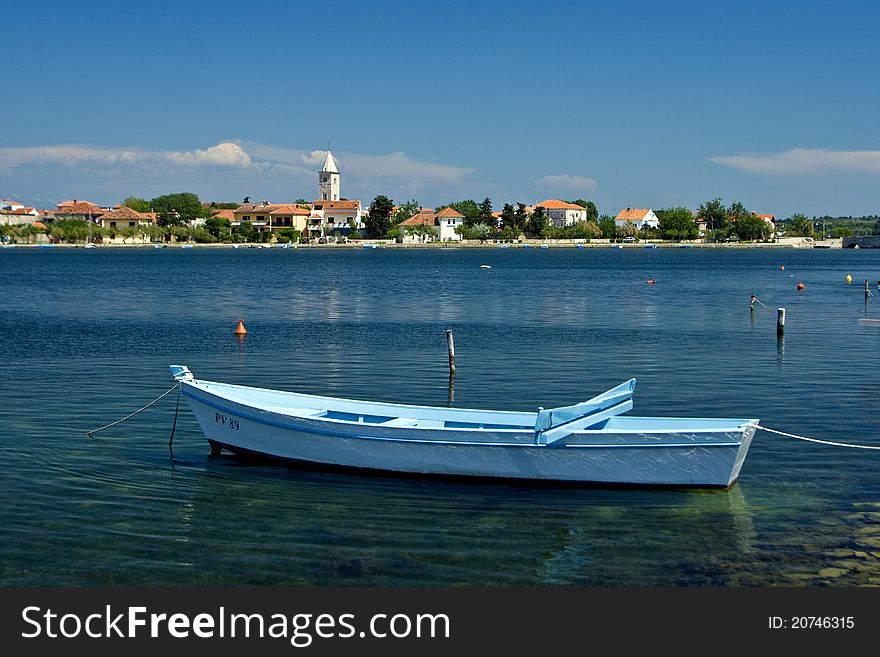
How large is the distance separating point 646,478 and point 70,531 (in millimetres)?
10867

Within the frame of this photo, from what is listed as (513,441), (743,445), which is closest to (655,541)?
(743,445)

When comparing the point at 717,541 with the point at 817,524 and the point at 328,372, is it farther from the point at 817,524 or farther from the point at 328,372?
the point at 328,372

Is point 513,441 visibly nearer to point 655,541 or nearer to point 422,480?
point 422,480

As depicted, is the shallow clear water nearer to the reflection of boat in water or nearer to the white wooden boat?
the reflection of boat in water

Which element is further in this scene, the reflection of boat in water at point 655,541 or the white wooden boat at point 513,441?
the white wooden boat at point 513,441

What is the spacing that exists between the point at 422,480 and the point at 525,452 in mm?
2333

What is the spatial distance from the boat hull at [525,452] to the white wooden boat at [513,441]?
0.07 feet

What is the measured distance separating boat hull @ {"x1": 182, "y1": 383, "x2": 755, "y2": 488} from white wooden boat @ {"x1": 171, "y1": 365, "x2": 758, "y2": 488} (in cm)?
2

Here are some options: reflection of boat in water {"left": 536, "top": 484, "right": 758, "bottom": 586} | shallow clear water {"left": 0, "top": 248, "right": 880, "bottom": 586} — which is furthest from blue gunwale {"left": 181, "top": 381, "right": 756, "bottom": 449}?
reflection of boat in water {"left": 536, "top": 484, "right": 758, "bottom": 586}

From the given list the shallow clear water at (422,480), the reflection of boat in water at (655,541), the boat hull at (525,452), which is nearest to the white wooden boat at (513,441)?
the boat hull at (525,452)

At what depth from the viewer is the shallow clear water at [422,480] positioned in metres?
14.8

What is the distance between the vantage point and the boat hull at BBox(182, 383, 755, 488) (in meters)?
17.8

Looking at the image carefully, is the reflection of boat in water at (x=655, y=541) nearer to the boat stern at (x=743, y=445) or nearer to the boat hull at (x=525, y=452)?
the boat stern at (x=743, y=445)

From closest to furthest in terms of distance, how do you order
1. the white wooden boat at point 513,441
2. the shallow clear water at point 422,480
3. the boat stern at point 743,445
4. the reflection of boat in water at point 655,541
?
the reflection of boat in water at point 655,541 → the shallow clear water at point 422,480 → the boat stern at point 743,445 → the white wooden boat at point 513,441
